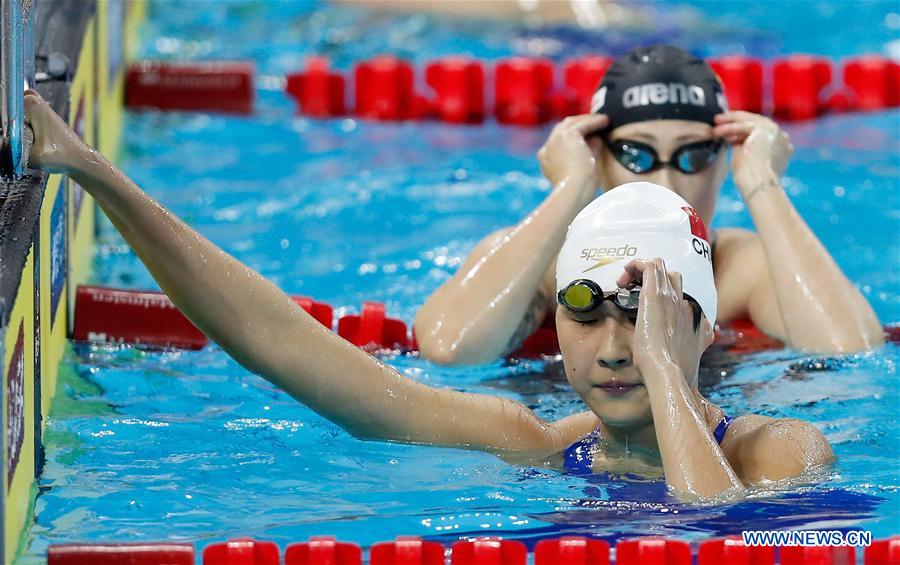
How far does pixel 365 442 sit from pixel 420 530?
0.37m

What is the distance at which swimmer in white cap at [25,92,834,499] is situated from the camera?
243 cm

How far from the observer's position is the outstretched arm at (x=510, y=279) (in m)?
3.92

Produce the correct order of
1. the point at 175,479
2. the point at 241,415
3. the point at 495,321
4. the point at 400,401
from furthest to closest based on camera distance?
the point at 495,321 < the point at 241,415 < the point at 175,479 < the point at 400,401

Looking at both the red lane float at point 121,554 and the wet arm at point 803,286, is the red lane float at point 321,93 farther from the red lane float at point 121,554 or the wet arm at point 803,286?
the red lane float at point 121,554

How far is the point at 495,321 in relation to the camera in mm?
3918

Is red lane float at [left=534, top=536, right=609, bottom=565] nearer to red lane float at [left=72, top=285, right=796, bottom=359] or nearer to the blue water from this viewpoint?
the blue water

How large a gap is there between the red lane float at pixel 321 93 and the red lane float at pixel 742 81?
75.9 inches

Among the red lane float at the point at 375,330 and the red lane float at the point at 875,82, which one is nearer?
the red lane float at the point at 375,330

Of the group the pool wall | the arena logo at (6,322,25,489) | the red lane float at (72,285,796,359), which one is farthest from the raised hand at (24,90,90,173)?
the red lane float at (72,285,796,359)

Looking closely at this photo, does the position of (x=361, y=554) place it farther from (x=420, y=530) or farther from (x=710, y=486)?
(x=710, y=486)

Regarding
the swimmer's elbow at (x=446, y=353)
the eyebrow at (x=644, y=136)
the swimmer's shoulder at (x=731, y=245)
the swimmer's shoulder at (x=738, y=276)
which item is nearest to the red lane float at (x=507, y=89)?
the swimmer's shoulder at (x=731, y=245)

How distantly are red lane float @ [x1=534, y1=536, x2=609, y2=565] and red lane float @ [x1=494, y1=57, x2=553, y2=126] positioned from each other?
515cm

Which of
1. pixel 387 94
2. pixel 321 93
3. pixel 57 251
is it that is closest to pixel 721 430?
pixel 57 251

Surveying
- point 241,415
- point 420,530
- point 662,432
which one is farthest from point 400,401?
point 241,415
